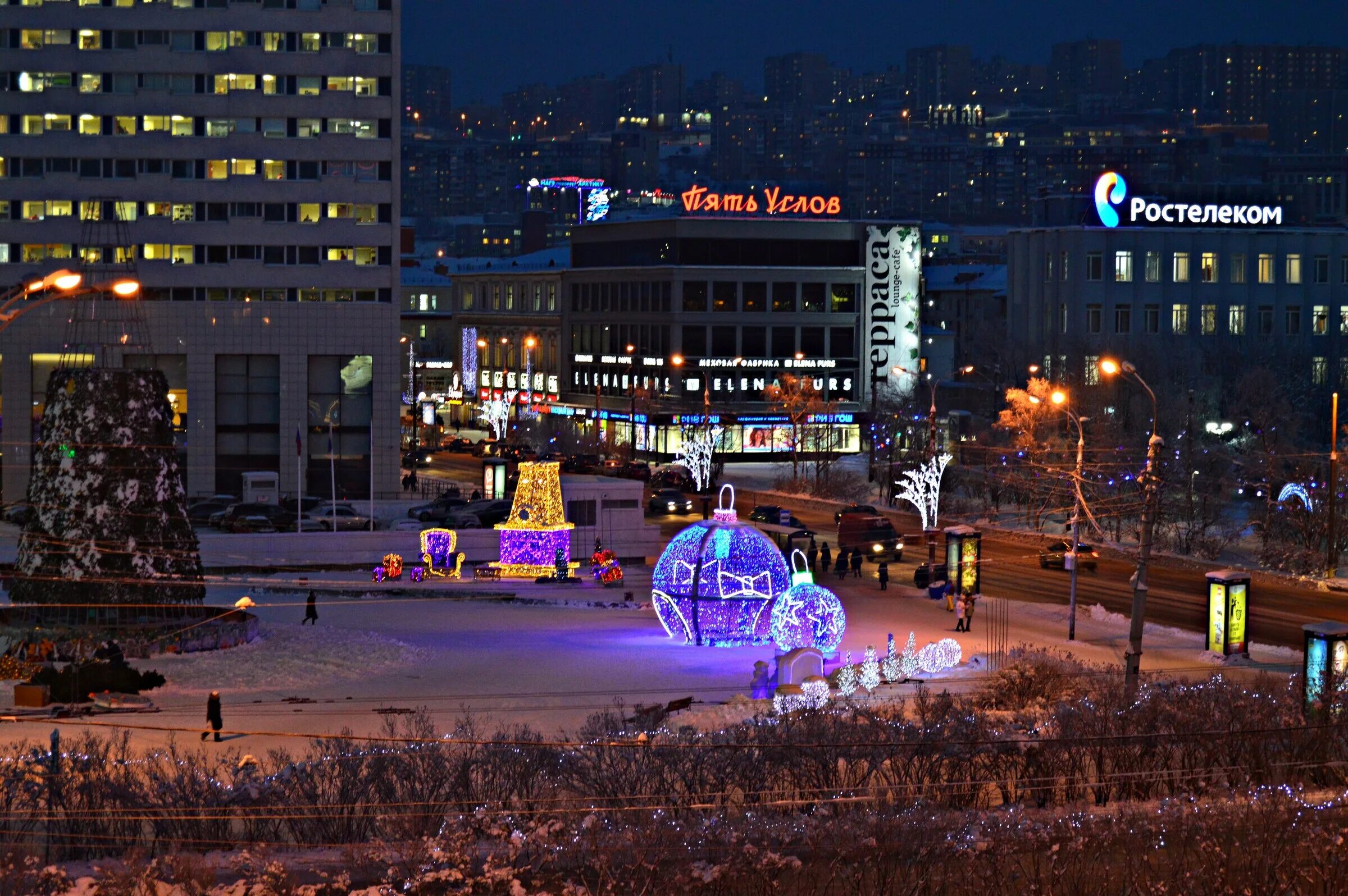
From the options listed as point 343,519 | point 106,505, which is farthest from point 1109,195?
point 106,505

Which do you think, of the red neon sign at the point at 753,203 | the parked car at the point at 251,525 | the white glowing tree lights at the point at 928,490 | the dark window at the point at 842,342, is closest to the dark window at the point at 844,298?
the dark window at the point at 842,342

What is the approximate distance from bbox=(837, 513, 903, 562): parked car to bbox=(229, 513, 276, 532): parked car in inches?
746

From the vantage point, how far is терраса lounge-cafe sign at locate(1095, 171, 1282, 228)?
95.9 meters

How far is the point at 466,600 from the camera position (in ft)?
146

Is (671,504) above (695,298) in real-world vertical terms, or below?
below

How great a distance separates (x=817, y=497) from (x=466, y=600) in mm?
31320

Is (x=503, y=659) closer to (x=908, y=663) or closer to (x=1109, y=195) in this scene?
(x=908, y=663)

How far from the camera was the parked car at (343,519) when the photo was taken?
57562mm

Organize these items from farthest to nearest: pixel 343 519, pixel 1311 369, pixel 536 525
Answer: pixel 1311 369
pixel 343 519
pixel 536 525

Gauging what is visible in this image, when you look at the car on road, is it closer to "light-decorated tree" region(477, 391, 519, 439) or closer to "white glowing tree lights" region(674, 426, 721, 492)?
"white glowing tree lights" region(674, 426, 721, 492)

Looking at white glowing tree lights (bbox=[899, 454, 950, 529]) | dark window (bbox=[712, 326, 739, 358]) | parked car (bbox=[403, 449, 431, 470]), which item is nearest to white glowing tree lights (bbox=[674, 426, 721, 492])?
parked car (bbox=[403, 449, 431, 470])

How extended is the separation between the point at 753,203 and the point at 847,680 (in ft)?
222

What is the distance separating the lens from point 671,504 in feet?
222

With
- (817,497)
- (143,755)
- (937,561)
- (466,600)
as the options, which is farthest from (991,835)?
(817,497)
